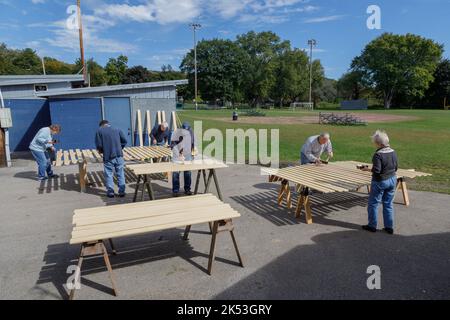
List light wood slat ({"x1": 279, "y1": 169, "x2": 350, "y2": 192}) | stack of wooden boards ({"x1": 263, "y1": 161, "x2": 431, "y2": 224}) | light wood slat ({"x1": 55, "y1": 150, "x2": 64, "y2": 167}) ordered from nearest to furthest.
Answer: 1. light wood slat ({"x1": 279, "y1": 169, "x2": 350, "y2": 192})
2. stack of wooden boards ({"x1": 263, "y1": 161, "x2": 431, "y2": 224})
3. light wood slat ({"x1": 55, "y1": 150, "x2": 64, "y2": 167})

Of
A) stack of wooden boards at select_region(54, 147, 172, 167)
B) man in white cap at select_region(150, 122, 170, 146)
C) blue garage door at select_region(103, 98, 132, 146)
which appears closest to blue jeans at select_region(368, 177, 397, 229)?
stack of wooden boards at select_region(54, 147, 172, 167)

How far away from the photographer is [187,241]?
4.91 meters

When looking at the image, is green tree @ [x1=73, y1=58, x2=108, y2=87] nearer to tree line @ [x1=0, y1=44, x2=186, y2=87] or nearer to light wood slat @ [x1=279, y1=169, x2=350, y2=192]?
tree line @ [x1=0, y1=44, x2=186, y2=87]

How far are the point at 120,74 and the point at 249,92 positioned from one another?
3323 cm

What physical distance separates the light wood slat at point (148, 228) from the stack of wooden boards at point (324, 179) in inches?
85.2

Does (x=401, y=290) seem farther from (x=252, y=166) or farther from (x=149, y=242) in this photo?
(x=252, y=166)

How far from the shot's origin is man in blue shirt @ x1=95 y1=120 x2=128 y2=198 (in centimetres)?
710

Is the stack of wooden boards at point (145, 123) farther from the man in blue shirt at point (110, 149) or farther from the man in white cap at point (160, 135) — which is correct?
the man in blue shirt at point (110, 149)

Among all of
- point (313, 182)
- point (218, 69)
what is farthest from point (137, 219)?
point (218, 69)

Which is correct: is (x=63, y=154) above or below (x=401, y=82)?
below

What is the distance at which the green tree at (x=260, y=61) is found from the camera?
249 feet

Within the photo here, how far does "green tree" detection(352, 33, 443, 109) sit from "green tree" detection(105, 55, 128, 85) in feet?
197
